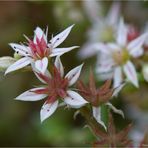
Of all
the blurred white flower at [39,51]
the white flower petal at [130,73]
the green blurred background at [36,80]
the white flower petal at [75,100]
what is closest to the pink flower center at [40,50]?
the blurred white flower at [39,51]

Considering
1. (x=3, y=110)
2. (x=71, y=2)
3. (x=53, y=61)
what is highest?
(x=71, y=2)

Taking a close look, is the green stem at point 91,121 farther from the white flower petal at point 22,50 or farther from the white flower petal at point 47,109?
the white flower petal at point 22,50

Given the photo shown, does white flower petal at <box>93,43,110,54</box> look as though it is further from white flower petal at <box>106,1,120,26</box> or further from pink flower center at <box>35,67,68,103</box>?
pink flower center at <box>35,67,68,103</box>

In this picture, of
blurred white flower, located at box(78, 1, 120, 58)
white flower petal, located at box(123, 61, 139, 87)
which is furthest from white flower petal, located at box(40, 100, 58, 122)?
blurred white flower, located at box(78, 1, 120, 58)

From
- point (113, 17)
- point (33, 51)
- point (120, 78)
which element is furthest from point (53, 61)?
point (113, 17)

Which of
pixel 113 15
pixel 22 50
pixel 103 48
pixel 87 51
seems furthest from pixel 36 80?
pixel 22 50

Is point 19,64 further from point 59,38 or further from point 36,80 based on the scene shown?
point 36,80

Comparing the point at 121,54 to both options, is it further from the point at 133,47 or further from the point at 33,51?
the point at 33,51
